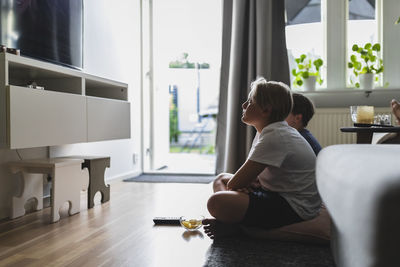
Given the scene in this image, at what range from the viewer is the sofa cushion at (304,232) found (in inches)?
59.9

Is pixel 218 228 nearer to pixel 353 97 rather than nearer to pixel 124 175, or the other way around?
pixel 124 175

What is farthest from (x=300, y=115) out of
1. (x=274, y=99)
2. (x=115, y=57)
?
(x=115, y=57)

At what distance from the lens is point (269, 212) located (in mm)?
1572

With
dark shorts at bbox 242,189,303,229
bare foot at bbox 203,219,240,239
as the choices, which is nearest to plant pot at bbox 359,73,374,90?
dark shorts at bbox 242,189,303,229

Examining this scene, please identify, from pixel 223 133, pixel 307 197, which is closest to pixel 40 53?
pixel 307 197

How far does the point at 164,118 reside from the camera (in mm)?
4648

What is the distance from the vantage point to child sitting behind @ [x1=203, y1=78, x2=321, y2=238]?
1561 millimetres

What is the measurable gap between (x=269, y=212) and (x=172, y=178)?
2.11m

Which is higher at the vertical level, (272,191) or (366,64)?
(366,64)

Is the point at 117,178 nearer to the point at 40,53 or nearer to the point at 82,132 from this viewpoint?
the point at 82,132

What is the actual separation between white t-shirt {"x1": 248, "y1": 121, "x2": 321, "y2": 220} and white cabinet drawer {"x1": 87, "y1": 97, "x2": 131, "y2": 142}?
1197 mm

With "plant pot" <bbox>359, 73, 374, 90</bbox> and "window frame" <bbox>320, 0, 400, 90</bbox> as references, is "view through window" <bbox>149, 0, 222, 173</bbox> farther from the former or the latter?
"plant pot" <bbox>359, 73, 374, 90</bbox>

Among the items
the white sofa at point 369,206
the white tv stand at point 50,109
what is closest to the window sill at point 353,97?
the white tv stand at point 50,109

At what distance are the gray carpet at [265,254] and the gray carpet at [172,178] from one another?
1843mm
